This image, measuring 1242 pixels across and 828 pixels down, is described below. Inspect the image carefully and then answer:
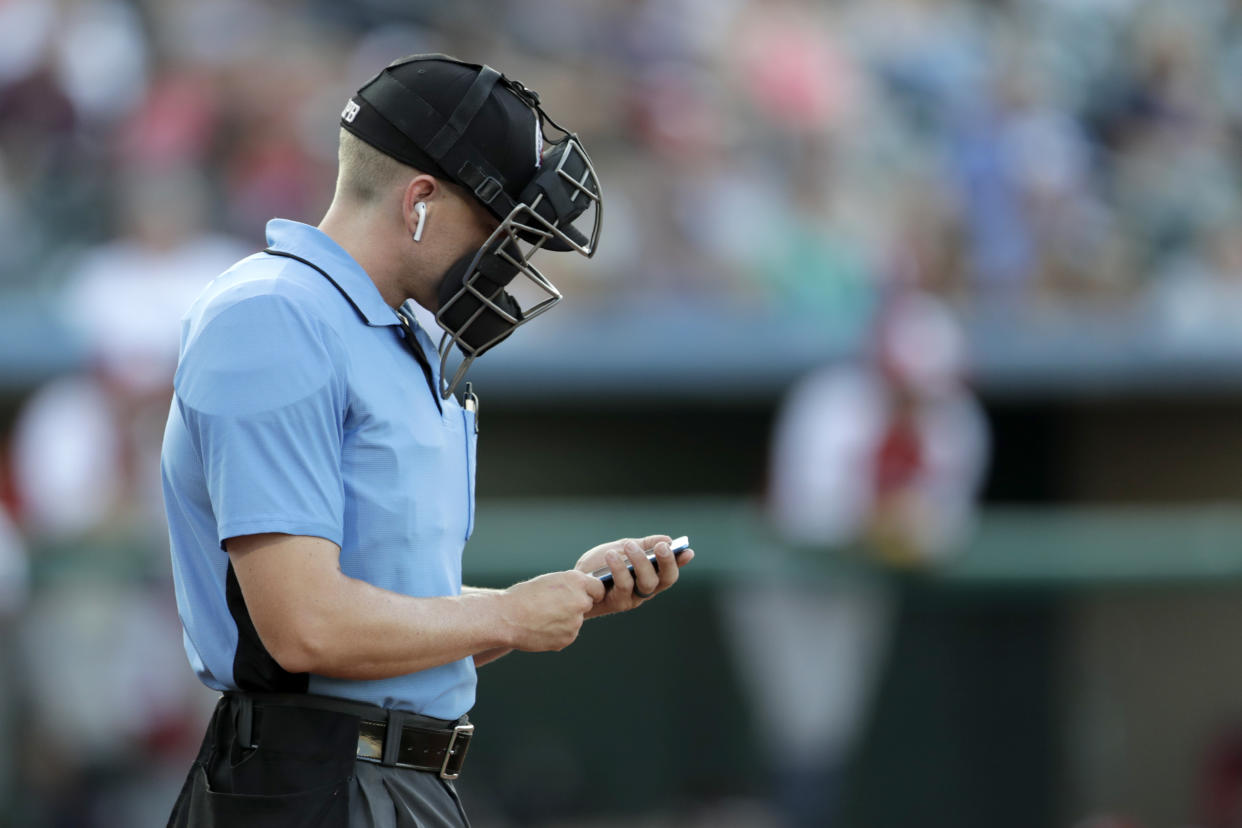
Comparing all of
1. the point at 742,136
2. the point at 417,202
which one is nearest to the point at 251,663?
the point at 417,202

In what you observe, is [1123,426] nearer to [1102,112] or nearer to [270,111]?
[1102,112]

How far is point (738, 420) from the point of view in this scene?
8164 millimetres

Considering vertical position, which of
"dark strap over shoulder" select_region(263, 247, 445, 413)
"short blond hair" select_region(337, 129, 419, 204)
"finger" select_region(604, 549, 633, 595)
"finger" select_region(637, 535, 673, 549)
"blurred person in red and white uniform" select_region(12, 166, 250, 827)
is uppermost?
"short blond hair" select_region(337, 129, 419, 204)

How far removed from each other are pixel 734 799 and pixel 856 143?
4.09 metres

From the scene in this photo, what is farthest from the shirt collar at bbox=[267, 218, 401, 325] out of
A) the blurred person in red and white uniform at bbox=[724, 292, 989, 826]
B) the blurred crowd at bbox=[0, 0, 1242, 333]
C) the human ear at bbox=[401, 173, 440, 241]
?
the blurred crowd at bbox=[0, 0, 1242, 333]

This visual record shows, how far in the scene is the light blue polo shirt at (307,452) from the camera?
2.31m

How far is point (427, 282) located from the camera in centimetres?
265

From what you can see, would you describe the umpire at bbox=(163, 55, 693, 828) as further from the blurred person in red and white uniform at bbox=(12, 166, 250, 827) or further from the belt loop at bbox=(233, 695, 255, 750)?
the blurred person in red and white uniform at bbox=(12, 166, 250, 827)

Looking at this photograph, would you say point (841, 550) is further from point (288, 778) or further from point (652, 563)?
point (288, 778)

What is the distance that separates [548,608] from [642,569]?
18 centimetres

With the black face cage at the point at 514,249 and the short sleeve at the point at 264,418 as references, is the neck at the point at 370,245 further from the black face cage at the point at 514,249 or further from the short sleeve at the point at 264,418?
the short sleeve at the point at 264,418

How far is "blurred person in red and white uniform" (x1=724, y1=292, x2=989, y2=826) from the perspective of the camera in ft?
22.5

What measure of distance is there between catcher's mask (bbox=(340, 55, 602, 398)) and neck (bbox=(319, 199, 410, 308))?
3.2 inches

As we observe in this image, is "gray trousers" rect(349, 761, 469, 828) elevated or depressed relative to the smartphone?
depressed
